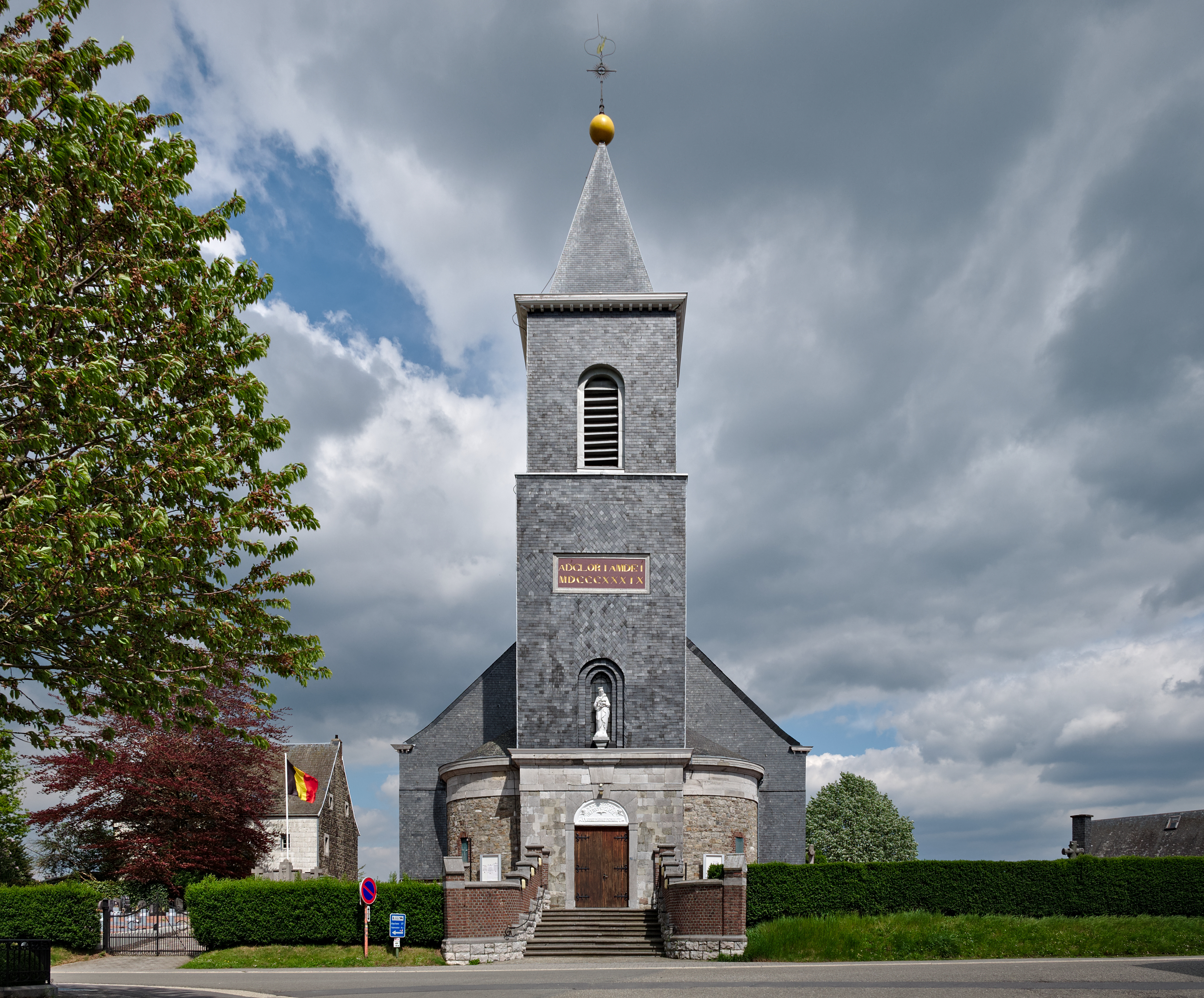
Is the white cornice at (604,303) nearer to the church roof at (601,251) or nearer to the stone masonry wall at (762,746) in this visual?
the church roof at (601,251)

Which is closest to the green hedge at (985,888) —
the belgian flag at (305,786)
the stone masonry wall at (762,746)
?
the stone masonry wall at (762,746)

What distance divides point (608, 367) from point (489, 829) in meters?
14.3

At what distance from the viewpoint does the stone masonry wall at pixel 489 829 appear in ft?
94.6

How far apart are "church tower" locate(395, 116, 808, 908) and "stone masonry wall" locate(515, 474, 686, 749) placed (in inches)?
1.8

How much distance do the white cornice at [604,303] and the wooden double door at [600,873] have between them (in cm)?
1588

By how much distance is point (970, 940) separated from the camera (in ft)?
66.6

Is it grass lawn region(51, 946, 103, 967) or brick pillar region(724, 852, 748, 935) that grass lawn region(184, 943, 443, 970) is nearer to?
grass lawn region(51, 946, 103, 967)

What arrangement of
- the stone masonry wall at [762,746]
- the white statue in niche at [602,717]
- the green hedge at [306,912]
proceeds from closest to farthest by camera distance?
the green hedge at [306,912], the white statue in niche at [602,717], the stone masonry wall at [762,746]

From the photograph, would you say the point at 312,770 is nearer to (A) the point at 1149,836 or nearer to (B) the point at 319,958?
(B) the point at 319,958

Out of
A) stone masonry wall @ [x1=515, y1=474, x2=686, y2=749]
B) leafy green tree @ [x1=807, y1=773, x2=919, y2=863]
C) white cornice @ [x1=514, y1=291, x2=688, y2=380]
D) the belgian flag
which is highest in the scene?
white cornice @ [x1=514, y1=291, x2=688, y2=380]

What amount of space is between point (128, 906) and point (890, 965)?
21.8m

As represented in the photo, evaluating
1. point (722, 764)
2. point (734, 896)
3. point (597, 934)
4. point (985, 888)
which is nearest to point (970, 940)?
point (734, 896)

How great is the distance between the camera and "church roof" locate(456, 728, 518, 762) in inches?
1173

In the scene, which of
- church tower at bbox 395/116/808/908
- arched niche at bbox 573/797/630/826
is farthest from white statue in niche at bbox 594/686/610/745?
arched niche at bbox 573/797/630/826
